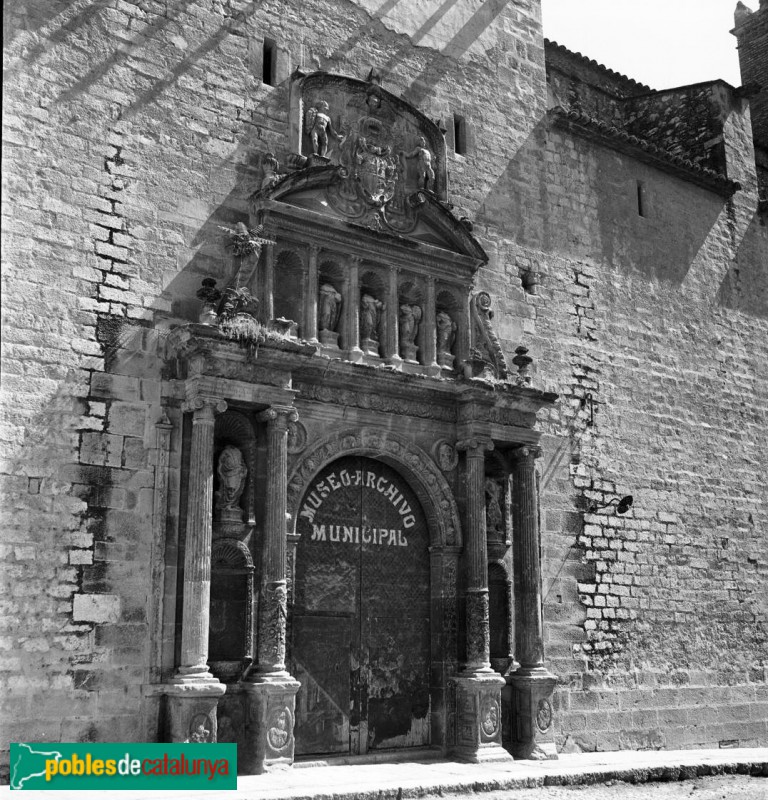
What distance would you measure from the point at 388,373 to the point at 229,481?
1.93m

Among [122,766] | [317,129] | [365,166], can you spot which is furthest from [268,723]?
[317,129]

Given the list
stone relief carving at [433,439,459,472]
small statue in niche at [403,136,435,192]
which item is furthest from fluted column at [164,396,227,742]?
small statue in niche at [403,136,435,192]

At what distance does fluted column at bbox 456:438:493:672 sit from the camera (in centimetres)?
970

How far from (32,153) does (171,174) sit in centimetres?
124

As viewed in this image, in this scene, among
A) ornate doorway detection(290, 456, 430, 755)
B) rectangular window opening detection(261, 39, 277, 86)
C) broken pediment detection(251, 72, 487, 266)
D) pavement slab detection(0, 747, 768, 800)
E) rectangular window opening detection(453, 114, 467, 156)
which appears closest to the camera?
pavement slab detection(0, 747, 768, 800)

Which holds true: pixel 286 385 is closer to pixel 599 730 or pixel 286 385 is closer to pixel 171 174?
pixel 171 174

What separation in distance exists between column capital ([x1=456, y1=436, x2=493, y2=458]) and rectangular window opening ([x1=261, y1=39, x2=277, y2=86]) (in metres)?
3.96

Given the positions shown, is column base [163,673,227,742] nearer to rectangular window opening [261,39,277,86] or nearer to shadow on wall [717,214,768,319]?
rectangular window opening [261,39,277,86]

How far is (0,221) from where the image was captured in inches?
319

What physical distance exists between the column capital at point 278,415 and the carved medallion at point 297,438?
18 cm

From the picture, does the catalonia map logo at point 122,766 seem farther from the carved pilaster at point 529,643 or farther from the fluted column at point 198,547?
the carved pilaster at point 529,643

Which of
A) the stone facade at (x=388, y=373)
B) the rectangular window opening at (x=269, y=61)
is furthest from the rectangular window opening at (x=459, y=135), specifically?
the rectangular window opening at (x=269, y=61)

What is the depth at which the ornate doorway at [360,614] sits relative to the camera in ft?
30.1

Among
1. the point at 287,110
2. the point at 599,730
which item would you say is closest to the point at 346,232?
the point at 287,110
